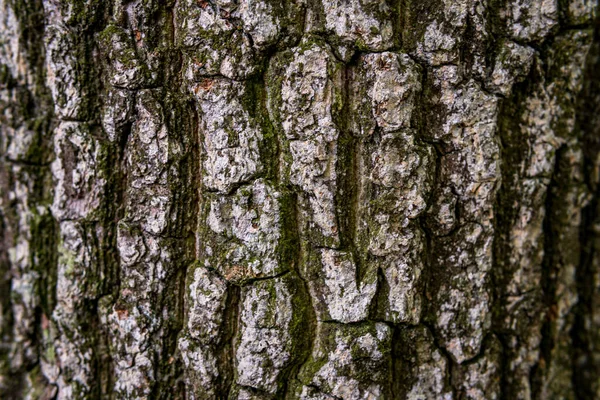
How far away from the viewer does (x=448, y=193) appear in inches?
41.3

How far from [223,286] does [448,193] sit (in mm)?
545

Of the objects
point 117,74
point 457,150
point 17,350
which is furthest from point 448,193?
point 17,350

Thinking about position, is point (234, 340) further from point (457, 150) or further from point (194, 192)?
point (457, 150)

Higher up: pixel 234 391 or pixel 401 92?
pixel 401 92

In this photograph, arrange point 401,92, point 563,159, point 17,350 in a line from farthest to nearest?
point 17,350
point 563,159
point 401,92

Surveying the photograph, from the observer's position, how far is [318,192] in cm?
101

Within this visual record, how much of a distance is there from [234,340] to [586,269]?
89 centimetres

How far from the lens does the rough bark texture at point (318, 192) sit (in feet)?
3.27

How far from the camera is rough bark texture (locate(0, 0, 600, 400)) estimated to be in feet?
3.27

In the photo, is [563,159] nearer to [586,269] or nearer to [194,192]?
[586,269]

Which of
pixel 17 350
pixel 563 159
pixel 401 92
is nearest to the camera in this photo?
pixel 401 92

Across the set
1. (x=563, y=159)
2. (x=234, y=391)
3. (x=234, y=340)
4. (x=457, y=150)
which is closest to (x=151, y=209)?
(x=234, y=340)

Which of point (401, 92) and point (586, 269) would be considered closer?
point (401, 92)

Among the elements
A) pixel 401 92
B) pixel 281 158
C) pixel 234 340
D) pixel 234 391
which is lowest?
pixel 234 391
